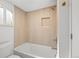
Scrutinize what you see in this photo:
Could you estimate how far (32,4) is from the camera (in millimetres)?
1959

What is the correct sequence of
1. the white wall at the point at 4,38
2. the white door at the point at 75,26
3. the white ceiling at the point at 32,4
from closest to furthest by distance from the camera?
the white door at the point at 75,26 → the white wall at the point at 4,38 → the white ceiling at the point at 32,4

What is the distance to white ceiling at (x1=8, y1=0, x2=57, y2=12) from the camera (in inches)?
70.9

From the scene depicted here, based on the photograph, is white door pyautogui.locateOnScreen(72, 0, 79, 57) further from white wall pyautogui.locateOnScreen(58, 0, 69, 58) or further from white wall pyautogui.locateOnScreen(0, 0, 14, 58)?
white wall pyautogui.locateOnScreen(0, 0, 14, 58)

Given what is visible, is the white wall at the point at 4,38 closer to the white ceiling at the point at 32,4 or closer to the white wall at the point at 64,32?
the white ceiling at the point at 32,4

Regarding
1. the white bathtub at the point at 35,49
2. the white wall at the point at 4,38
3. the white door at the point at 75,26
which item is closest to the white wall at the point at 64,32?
the white door at the point at 75,26

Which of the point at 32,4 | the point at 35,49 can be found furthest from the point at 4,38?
the point at 32,4

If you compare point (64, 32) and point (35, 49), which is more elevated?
point (64, 32)

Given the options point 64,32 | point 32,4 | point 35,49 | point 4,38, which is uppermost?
point 32,4

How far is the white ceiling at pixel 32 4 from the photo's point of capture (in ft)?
5.91

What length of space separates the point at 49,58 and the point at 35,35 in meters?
0.61

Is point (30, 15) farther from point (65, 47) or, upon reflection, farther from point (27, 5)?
point (65, 47)

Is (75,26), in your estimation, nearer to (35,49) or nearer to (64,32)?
(64,32)

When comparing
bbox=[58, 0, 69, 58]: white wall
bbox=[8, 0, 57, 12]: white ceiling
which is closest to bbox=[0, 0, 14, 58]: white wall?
bbox=[8, 0, 57, 12]: white ceiling

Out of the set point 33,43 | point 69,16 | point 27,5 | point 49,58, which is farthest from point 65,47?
point 27,5
